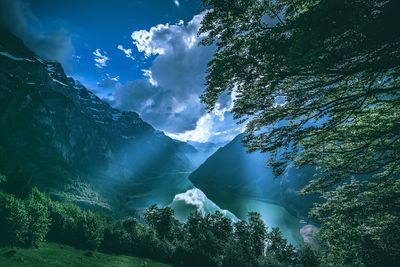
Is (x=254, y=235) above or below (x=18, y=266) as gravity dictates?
above

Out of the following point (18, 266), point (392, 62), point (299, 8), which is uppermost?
point (299, 8)

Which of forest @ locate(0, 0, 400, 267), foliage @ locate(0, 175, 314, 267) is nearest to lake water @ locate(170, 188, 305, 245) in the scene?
foliage @ locate(0, 175, 314, 267)

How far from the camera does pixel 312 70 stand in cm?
918

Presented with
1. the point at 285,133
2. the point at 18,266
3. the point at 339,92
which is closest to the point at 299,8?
the point at 339,92

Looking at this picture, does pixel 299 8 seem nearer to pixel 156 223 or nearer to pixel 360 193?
pixel 360 193

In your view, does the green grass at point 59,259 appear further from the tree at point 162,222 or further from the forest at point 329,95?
the forest at point 329,95

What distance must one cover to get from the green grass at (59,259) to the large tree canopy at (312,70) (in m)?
31.5

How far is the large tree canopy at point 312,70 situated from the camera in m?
6.89

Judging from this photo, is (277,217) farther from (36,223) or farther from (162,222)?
(36,223)

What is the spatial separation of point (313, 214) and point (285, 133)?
7123 millimetres

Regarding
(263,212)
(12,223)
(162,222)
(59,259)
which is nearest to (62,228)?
(12,223)

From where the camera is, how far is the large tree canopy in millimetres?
6895

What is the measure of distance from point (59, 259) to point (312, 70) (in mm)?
39838

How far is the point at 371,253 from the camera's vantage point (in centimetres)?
1978
